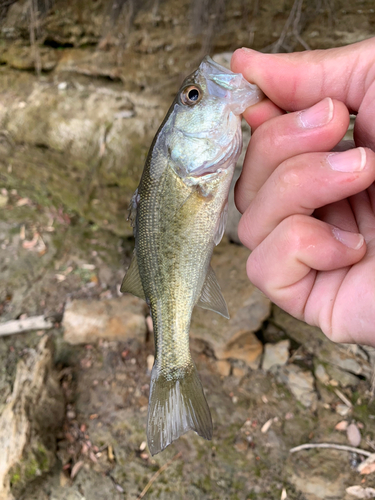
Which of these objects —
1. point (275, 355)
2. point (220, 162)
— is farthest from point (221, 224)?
point (275, 355)

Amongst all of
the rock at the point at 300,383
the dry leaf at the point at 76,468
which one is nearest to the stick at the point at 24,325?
the dry leaf at the point at 76,468

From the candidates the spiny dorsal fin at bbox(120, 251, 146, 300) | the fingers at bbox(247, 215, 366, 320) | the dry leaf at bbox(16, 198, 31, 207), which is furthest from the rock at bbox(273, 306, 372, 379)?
the dry leaf at bbox(16, 198, 31, 207)

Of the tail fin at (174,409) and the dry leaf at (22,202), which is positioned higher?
the tail fin at (174,409)

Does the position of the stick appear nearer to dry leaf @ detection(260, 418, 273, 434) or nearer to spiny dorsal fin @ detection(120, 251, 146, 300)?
spiny dorsal fin @ detection(120, 251, 146, 300)

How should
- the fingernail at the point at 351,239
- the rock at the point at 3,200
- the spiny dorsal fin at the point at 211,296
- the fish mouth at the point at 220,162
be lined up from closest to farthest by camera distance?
the fingernail at the point at 351,239, the fish mouth at the point at 220,162, the spiny dorsal fin at the point at 211,296, the rock at the point at 3,200

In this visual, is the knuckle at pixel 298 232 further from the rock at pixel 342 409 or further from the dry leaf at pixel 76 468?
the dry leaf at pixel 76 468

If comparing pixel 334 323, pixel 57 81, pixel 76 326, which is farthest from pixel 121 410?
pixel 57 81
